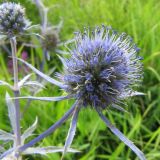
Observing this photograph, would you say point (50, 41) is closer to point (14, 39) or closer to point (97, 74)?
point (14, 39)

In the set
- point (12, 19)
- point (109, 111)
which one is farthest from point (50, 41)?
point (109, 111)

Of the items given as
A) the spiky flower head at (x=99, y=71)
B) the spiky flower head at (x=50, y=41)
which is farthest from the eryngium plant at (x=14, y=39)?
the spiky flower head at (x=50, y=41)

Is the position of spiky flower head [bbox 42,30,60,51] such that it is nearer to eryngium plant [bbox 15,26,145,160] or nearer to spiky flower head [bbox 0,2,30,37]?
spiky flower head [bbox 0,2,30,37]

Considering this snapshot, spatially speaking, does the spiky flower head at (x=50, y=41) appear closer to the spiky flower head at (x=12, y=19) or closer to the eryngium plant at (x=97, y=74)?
the spiky flower head at (x=12, y=19)

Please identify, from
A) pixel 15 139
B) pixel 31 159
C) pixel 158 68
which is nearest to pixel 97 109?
pixel 15 139

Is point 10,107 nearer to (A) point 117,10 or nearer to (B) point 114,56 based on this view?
(B) point 114,56

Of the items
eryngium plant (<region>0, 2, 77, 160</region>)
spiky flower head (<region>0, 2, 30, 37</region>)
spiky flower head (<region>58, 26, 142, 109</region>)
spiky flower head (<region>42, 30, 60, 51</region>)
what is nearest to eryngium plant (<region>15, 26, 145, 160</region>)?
spiky flower head (<region>58, 26, 142, 109</region>)
